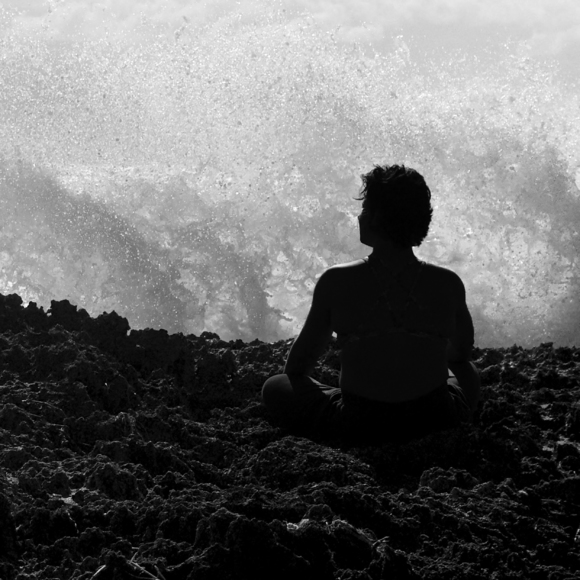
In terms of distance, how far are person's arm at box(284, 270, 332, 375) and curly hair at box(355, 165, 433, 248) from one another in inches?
11.5

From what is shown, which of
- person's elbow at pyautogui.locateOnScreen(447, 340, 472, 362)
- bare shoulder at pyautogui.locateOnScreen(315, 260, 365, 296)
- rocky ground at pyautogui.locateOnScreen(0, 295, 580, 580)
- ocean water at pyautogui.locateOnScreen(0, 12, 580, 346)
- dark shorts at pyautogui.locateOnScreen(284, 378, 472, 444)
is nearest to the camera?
rocky ground at pyautogui.locateOnScreen(0, 295, 580, 580)

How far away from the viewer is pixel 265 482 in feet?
12.4

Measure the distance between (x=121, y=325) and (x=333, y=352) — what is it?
1105mm

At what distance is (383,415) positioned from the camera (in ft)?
13.5

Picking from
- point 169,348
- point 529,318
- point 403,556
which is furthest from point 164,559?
point 529,318

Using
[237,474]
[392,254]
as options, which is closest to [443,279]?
A: [392,254]

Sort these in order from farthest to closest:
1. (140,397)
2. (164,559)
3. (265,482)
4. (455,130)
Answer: (455,130)
(140,397)
(265,482)
(164,559)

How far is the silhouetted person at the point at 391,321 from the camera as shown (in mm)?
3941

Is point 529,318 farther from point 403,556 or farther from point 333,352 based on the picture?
point 403,556

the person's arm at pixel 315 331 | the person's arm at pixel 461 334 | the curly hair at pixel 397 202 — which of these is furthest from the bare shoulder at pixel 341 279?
the person's arm at pixel 461 334

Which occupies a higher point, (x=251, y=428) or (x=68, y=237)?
(x=68, y=237)

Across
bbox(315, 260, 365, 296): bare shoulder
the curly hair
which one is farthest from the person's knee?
the curly hair

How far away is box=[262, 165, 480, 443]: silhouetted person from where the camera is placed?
3.94m

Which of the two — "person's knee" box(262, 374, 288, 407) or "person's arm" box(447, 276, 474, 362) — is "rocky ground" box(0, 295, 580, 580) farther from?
"person's arm" box(447, 276, 474, 362)
